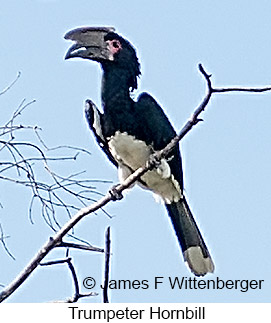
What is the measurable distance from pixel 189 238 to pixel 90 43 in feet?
3.16

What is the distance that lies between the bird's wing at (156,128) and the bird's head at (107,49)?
0.50 feet

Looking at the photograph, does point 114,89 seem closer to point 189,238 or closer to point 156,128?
point 156,128

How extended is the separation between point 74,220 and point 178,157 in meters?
1.41

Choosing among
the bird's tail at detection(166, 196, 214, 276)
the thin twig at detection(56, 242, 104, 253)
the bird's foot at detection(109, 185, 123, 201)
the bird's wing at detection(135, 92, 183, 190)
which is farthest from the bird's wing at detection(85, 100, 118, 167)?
the thin twig at detection(56, 242, 104, 253)

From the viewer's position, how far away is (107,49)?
3.76 metres

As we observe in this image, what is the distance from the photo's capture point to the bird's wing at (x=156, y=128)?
11.8ft

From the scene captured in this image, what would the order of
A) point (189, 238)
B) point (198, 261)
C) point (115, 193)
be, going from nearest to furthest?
point (115, 193) < point (198, 261) < point (189, 238)

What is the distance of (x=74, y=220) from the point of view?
2.31 meters

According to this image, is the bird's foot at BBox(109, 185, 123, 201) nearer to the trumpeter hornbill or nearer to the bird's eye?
the trumpeter hornbill

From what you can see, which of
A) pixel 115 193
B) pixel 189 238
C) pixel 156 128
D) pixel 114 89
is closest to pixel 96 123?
pixel 114 89

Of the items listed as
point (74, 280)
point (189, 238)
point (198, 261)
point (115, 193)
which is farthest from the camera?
point (189, 238)

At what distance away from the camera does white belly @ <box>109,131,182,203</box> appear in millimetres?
3555
